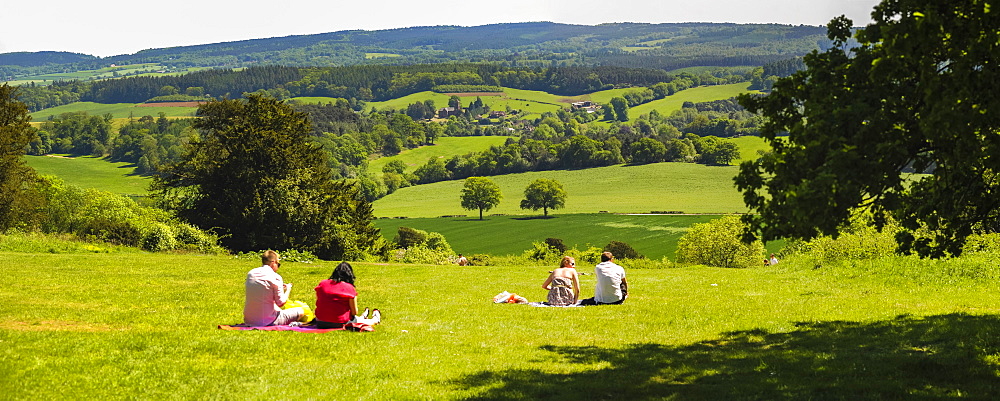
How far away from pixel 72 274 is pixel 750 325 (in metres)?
22.6

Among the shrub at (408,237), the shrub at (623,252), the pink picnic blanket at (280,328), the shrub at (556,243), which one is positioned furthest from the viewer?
the shrub at (408,237)

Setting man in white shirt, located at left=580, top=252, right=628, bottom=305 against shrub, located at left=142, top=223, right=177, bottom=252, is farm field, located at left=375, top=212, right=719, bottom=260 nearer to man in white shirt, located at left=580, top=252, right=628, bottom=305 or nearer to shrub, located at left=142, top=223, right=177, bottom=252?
shrub, located at left=142, top=223, right=177, bottom=252

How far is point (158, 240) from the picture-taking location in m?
47.5

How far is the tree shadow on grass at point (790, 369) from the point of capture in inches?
486

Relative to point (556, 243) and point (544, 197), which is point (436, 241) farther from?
point (544, 197)

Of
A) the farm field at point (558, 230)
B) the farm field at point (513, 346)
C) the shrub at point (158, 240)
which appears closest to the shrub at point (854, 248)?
the farm field at point (513, 346)

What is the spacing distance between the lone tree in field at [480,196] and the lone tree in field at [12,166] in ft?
358

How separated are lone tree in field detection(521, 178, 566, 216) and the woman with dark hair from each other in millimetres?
138317

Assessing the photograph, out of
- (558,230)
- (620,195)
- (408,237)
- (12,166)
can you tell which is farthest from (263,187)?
(620,195)

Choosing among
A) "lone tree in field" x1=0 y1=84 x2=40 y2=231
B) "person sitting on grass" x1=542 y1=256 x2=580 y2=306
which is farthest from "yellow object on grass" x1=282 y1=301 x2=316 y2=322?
"lone tree in field" x1=0 y1=84 x2=40 y2=231

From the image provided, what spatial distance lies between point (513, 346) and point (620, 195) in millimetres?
158754

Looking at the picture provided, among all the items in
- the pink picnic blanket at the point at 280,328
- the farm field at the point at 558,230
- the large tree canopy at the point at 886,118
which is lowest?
the farm field at the point at 558,230

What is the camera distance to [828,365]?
1409 cm

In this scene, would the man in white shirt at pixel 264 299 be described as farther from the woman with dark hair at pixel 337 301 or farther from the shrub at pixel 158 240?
the shrub at pixel 158 240
